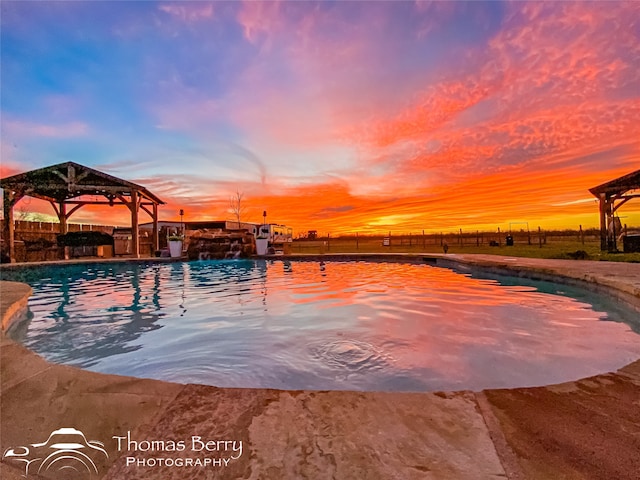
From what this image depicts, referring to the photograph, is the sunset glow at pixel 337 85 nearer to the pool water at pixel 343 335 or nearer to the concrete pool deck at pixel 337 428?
the pool water at pixel 343 335

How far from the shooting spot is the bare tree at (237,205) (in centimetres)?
3111

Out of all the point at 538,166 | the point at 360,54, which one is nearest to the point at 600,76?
the point at 538,166

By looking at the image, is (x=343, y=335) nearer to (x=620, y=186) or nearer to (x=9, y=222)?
(x=620, y=186)

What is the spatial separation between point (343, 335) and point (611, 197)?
602 inches

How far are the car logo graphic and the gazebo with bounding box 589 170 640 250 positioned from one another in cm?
1679

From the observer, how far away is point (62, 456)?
4.75 ft

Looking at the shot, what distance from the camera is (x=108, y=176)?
14766mm

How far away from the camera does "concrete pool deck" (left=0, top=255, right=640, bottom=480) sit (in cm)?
128

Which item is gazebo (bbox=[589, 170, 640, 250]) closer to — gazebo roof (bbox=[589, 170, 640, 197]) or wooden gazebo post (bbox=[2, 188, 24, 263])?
gazebo roof (bbox=[589, 170, 640, 197])

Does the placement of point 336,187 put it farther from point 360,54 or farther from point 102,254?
point 102,254

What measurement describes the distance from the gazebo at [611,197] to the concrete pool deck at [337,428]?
14.7 meters

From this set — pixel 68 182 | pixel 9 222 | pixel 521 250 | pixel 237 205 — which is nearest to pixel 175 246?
pixel 68 182

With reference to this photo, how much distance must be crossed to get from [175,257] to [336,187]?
8.61 metres

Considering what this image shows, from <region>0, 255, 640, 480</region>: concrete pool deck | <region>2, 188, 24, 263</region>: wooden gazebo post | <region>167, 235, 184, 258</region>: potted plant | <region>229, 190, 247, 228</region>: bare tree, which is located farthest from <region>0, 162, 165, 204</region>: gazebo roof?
<region>0, 255, 640, 480</region>: concrete pool deck
